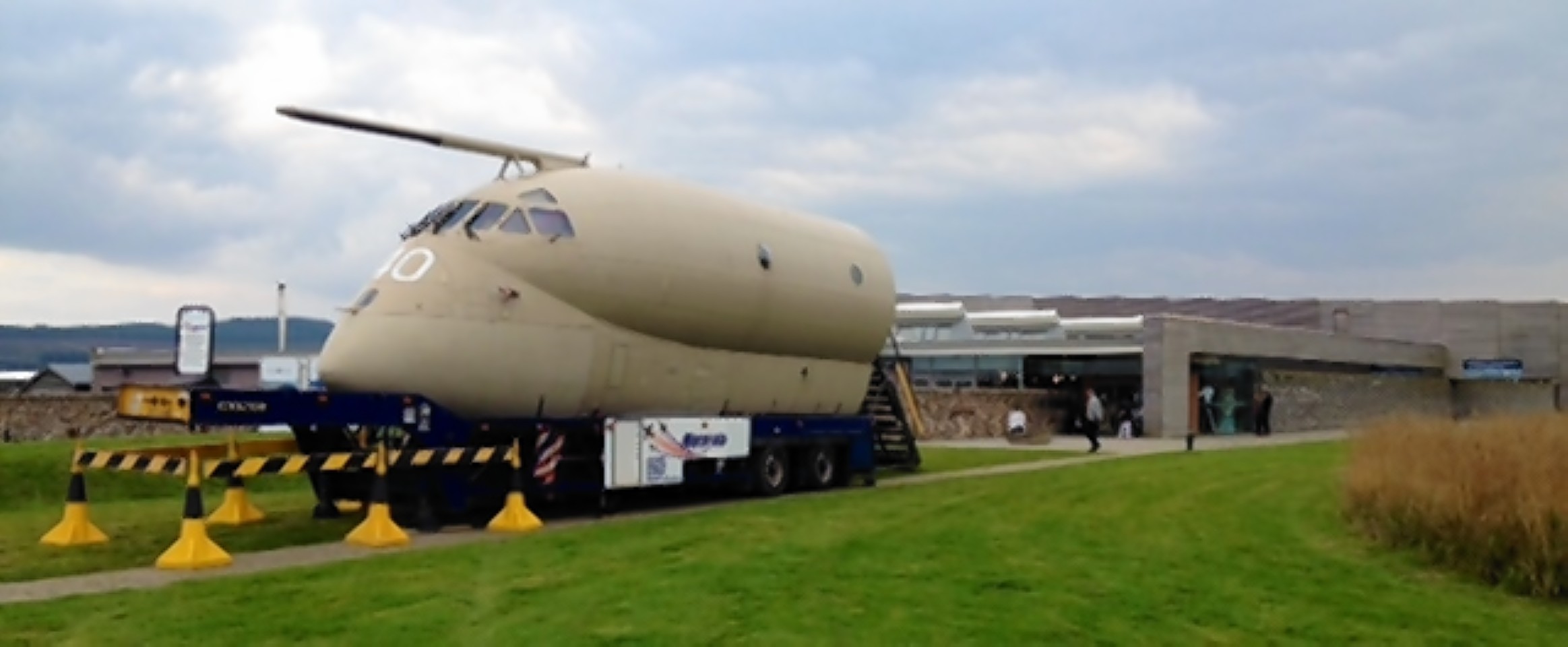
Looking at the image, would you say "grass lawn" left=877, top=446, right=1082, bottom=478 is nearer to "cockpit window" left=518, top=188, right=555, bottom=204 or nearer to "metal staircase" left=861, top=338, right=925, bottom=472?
"metal staircase" left=861, top=338, right=925, bottom=472

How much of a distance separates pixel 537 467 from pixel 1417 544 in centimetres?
940

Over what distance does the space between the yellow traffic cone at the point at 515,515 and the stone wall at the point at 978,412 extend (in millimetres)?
24860

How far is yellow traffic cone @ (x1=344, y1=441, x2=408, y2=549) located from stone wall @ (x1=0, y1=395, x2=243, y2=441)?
18975 mm

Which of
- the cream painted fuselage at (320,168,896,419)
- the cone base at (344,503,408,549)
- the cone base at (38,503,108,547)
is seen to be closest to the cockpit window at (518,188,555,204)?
the cream painted fuselage at (320,168,896,419)

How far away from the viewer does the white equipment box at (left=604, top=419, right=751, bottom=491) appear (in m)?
17.5

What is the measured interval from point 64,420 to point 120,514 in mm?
16383

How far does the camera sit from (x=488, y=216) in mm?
17250

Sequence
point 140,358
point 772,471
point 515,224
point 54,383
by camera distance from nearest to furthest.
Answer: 1. point 515,224
2. point 772,471
3. point 54,383
4. point 140,358

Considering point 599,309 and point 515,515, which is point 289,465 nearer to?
point 515,515

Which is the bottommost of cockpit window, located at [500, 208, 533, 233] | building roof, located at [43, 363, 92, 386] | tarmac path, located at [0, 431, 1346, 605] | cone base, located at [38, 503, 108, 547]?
tarmac path, located at [0, 431, 1346, 605]

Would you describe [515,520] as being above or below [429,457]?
below

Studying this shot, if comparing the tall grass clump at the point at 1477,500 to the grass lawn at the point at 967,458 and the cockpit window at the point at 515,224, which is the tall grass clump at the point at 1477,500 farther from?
the grass lawn at the point at 967,458

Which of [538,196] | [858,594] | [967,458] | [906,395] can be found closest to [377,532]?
[538,196]

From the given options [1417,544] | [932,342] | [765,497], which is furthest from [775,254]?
[932,342]
